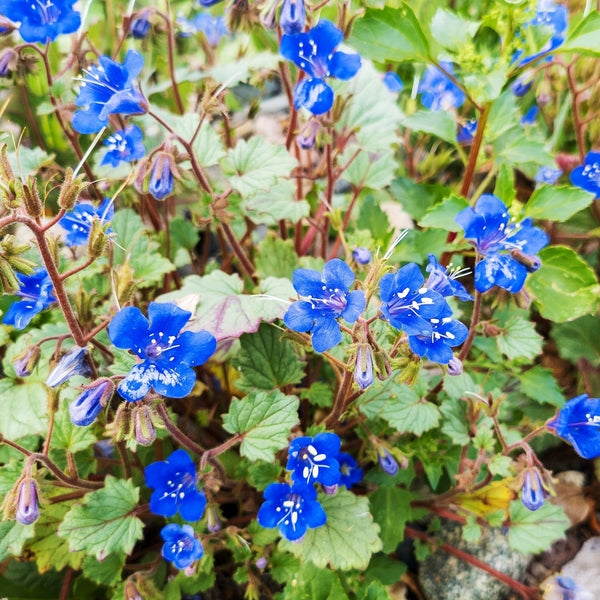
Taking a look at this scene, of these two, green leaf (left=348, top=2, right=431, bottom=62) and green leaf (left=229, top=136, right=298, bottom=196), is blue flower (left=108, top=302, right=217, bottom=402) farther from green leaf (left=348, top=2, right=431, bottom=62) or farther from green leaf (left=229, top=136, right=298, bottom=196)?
green leaf (left=348, top=2, right=431, bottom=62)

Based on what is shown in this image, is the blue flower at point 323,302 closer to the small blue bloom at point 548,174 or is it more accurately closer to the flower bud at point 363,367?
the flower bud at point 363,367

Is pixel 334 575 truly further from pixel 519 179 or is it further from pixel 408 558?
pixel 519 179

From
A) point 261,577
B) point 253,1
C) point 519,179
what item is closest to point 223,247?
point 253,1

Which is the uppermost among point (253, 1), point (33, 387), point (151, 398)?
point (253, 1)

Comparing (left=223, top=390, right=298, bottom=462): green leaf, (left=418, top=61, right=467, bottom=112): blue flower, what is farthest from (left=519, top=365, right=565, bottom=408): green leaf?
(left=418, top=61, right=467, bottom=112): blue flower

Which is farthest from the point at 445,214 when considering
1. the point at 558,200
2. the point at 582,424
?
the point at 582,424

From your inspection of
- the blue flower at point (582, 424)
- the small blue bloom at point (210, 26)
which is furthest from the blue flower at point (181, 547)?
the small blue bloom at point (210, 26)
